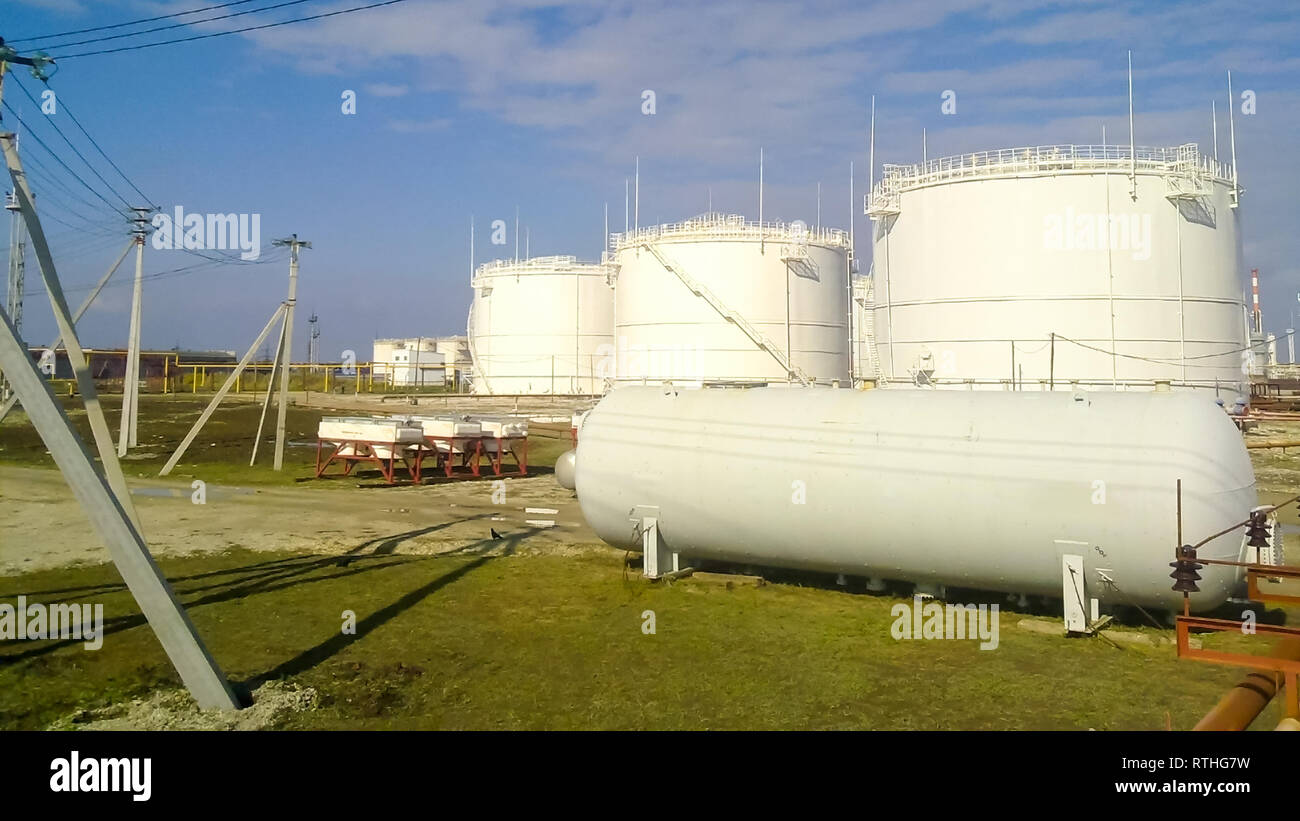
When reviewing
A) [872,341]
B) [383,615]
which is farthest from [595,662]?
[872,341]

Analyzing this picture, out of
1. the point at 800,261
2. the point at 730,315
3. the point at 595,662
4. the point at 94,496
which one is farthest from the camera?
the point at 800,261

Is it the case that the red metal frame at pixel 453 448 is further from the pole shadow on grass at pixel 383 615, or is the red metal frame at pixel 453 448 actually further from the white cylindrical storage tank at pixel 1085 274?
the white cylindrical storage tank at pixel 1085 274

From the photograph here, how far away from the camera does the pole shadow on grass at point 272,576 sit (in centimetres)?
920

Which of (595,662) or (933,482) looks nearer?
(595,662)

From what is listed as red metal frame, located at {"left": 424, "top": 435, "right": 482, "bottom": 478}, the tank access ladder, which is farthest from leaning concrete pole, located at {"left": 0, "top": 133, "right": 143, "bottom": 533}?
the tank access ladder

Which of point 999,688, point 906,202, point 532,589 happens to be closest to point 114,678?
point 532,589

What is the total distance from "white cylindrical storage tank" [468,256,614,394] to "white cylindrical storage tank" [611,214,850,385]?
42.0ft

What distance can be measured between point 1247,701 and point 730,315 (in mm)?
37818

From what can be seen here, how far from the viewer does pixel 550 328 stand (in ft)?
194

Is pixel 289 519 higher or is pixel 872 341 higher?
pixel 872 341

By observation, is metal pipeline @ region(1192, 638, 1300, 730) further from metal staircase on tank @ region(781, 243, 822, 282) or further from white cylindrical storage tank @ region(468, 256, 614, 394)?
white cylindrical storage tank @ region(468, 256, 614, 394)

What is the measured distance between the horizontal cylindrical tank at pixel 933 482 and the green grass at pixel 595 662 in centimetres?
77

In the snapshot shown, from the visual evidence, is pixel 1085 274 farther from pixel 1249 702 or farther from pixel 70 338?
pixel 70 338

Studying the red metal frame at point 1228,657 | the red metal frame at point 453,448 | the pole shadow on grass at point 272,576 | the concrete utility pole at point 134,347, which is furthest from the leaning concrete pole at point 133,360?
the red metal frame at point 1228,657
